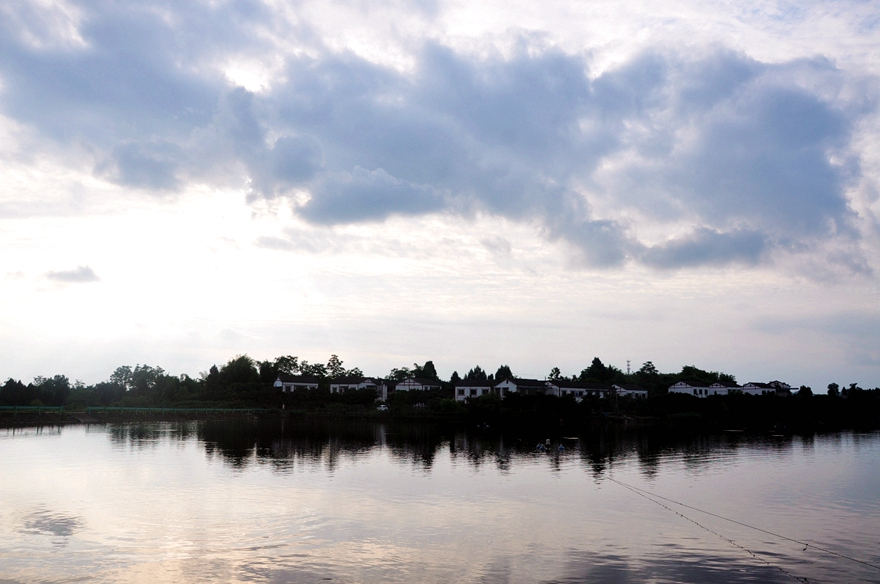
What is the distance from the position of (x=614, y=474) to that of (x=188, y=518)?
34.9m

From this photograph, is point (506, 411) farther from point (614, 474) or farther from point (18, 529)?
point (18, 529)

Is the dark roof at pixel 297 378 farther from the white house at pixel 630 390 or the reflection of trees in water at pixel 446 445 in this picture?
the white house at pixel 630 390

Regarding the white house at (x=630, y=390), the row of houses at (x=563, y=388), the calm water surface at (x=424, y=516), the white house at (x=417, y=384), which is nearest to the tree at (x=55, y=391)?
the row of houses at (x=563, y=388)

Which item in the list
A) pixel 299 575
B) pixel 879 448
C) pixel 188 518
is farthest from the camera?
pixel 879 448

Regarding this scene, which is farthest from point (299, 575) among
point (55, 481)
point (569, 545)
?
point (55, 481)

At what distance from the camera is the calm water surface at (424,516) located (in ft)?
81.8

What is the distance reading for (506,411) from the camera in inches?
5276

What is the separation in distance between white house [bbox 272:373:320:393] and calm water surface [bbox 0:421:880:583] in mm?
117687

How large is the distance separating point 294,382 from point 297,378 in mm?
3693

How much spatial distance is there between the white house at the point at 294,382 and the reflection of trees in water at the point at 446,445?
71.8 metres

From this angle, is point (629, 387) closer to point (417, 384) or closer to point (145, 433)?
point (417, 384)

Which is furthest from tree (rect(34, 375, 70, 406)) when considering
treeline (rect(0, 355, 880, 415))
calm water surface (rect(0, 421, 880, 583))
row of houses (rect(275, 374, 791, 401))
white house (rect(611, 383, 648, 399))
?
white house (rect(611, 383, 648, 399))

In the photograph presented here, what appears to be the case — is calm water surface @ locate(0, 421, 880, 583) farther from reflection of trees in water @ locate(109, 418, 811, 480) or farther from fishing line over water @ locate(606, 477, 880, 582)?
reflection of trees in water @ locate(109, 418, 811, 480)

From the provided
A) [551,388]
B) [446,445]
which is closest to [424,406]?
[551,388]
